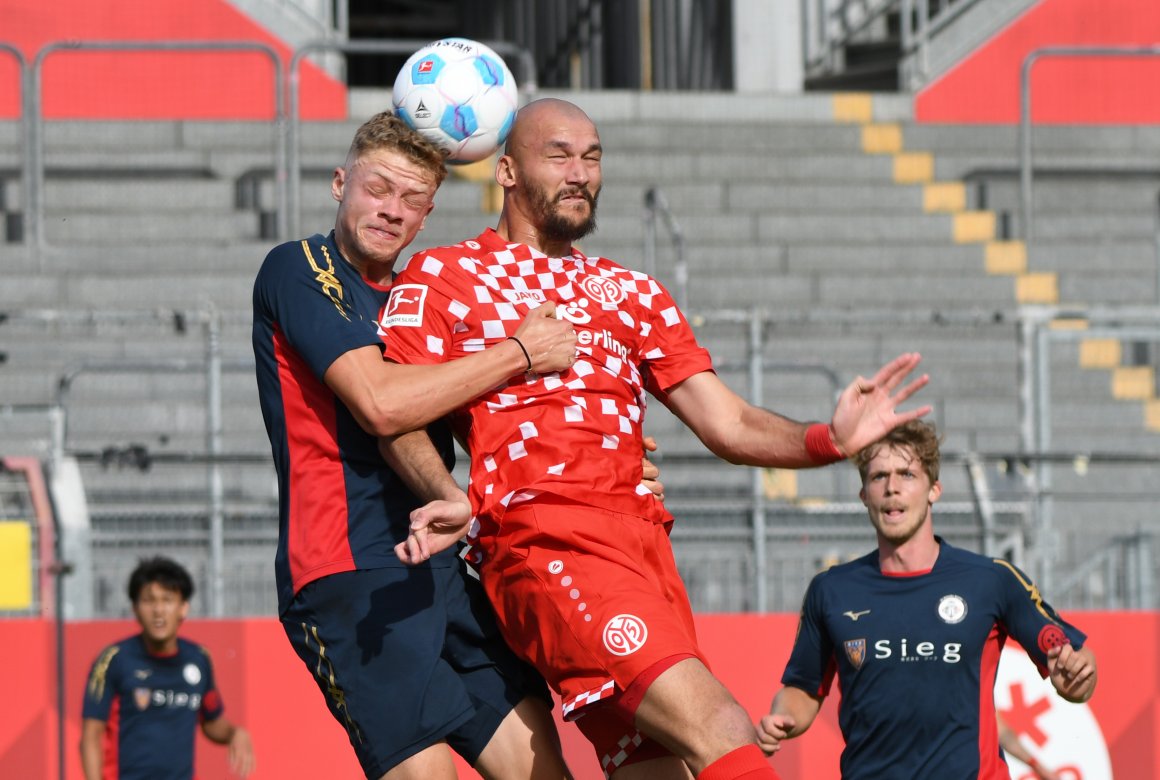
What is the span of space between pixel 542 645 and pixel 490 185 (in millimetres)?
8829

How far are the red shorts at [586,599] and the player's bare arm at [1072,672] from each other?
1525 mm

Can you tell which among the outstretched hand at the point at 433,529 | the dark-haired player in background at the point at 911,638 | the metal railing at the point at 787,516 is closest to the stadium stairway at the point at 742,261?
the metal railing at the point at 787,516

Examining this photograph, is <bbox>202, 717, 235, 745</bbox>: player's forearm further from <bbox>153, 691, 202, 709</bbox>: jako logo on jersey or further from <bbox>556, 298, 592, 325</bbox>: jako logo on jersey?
<bbox>556, 298, 592, 325</bbox>: jako logo on jersey

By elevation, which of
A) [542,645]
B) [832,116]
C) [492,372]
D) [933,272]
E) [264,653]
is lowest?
[264,653]

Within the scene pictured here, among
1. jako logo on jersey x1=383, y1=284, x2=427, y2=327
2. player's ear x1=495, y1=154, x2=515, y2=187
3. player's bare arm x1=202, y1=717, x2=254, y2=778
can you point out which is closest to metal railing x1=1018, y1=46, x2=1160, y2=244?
player's bare arm x1=202, y1=717, x2=254, y2=778

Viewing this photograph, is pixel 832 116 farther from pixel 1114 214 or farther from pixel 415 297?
pixel 415 297

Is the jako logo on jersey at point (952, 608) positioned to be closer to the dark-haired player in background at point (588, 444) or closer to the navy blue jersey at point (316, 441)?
the dark-haired player in background at point (588, 444)

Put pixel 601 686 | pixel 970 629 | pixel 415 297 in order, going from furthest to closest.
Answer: pixel 970 629, pixel 415 297, pixel 601 686

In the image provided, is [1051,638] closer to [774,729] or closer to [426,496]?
[774,729]

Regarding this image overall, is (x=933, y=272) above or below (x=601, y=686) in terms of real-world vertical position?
above

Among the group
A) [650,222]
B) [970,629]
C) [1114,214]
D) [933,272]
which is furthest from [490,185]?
[970,629]

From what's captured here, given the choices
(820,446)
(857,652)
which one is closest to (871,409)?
(820,446)

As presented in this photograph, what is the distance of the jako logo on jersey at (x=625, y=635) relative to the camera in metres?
4.11

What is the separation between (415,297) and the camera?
4441 mm
